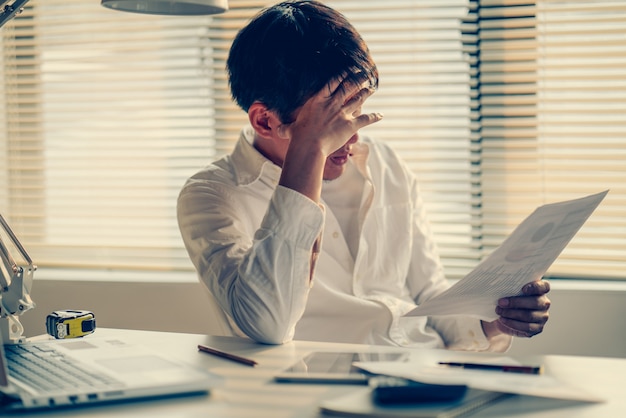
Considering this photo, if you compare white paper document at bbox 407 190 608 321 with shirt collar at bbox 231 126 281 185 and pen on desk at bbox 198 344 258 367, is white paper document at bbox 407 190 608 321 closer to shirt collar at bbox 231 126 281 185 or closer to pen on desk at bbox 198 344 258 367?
pen on desk at bbox 198 344 258 367

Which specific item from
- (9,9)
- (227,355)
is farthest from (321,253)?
(9,9)

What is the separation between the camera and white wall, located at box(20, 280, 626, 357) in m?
1.92

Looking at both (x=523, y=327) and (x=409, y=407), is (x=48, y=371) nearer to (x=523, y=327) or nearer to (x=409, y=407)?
(x=409, y=407)

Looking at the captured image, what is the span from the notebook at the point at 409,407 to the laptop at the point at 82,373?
0.17 metres

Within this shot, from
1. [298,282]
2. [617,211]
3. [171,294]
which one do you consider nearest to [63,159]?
[171,294]

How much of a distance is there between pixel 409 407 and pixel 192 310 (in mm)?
1398

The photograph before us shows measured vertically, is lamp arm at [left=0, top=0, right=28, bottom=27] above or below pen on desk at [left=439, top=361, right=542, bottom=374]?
above

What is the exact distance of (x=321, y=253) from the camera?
1.63 m

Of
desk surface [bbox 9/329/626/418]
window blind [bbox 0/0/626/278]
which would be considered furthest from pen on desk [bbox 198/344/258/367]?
window blind [bbox 0/0/626/278]

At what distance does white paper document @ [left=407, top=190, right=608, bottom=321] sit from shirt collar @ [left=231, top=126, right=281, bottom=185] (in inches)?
21.0

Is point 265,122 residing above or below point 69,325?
above

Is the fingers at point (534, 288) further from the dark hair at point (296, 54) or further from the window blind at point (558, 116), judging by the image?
the window blind at point (558, 116)

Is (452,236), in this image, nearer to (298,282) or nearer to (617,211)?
(617,211)

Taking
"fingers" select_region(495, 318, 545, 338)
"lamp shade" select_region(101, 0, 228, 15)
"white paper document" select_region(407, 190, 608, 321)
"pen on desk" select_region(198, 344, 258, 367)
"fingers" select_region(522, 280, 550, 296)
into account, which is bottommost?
"fingers" select_region(495, 318, 545, 338)
